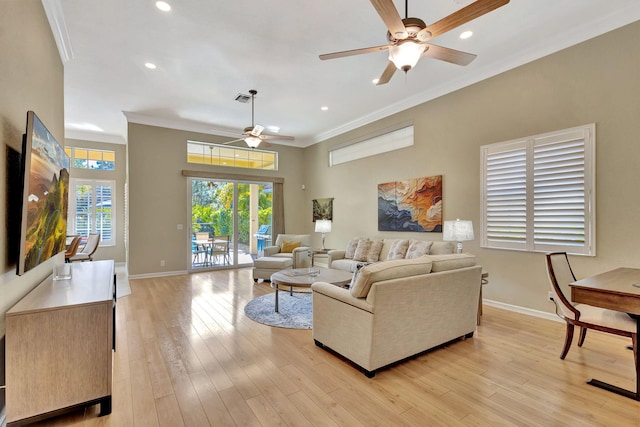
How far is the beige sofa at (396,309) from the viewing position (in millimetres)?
2441

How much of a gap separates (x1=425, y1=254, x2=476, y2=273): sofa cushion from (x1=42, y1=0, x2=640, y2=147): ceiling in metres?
2.30

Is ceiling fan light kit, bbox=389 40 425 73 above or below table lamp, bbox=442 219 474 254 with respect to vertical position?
above

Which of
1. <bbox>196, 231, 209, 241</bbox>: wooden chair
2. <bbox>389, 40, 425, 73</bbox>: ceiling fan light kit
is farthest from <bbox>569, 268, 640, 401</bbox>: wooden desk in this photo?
<bbox>196, 231, 209, 241</bbox>: wooden chair

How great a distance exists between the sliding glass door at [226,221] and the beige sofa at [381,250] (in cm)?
268

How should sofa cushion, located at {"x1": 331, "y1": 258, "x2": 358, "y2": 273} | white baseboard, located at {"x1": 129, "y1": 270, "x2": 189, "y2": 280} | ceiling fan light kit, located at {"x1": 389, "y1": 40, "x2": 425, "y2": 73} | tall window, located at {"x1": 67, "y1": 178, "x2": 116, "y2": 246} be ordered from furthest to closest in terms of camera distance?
tall window, located at {"x1": 67, "y1": 178, "x2": 116, "y2": 246}
white baseboard, located at {"x1": 129, "y1": 270, "x2": 189, "y2": 280}
sofa cushion, located at {"x1": 331, "y1": 258, "x2": 358, "y2": 273}
ceiling fan light kit, located at {"x1": 389, "y1": 40, "x2": 425, "y2": 73}

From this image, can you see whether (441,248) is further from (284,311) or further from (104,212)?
(104,212)

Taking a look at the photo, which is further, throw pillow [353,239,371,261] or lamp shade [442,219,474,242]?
throw pillow [353,239,371,261]

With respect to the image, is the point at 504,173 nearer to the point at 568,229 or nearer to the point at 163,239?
the point at 568,229

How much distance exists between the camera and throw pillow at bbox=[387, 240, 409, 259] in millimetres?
5155

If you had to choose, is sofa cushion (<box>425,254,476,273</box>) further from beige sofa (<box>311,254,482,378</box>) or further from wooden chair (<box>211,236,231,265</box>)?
wooden chair (<box>211,236,231,265</box>)

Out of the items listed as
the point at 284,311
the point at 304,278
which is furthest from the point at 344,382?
the point at 284,311

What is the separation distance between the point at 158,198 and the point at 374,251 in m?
4.76

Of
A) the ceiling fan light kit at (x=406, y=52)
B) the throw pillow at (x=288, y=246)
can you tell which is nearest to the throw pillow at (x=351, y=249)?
the throw pillow at (x=288, y=246)

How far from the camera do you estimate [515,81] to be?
4113 millimetres
